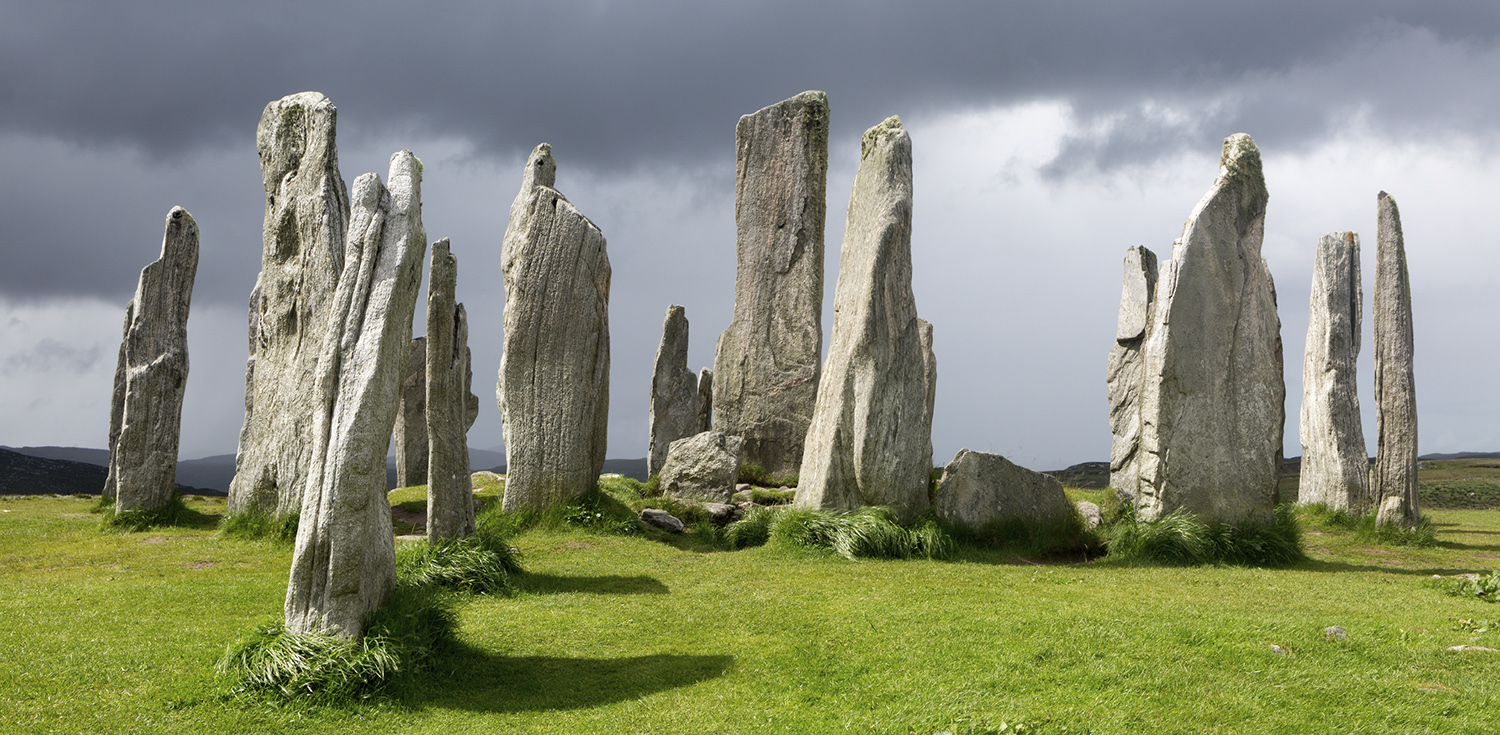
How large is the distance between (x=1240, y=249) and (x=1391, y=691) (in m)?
7.06

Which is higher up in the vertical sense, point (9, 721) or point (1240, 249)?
point (1240, 249)

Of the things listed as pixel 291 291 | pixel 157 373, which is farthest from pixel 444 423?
pixel 157 373

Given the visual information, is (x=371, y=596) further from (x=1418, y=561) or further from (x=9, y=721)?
(x=1418, y=561)

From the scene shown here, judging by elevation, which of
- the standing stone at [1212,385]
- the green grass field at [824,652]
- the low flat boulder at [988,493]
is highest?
the standing stone at [1212,385]

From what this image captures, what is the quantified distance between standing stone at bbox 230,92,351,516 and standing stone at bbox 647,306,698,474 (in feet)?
30.9

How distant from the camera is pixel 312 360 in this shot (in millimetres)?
11930

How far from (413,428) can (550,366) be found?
9.50 m

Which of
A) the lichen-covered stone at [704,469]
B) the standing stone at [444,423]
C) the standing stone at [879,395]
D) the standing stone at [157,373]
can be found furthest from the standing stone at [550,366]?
the standing stone at [157,373]

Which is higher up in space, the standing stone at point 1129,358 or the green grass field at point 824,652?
the standing stone at point 1129,358

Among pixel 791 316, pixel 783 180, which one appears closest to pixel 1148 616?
pixel 791 316

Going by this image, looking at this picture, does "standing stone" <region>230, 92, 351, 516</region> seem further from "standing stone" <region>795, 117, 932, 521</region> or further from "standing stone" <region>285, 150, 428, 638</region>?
"standing stone" <region>795, 117, 932, 521</region>

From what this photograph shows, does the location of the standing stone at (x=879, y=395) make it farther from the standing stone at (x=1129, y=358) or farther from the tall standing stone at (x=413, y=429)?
the tall standing stone at (x=413, y=429)

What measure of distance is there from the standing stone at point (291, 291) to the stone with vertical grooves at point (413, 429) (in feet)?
21.2

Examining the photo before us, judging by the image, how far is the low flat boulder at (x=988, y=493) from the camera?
11656 millimetres
